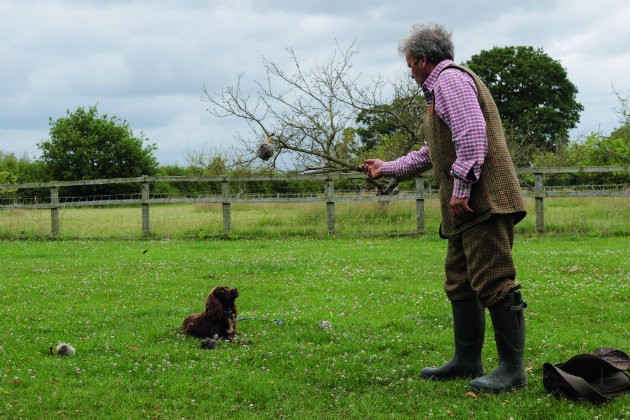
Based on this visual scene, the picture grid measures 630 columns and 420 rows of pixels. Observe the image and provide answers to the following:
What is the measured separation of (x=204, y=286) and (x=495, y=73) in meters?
44.4

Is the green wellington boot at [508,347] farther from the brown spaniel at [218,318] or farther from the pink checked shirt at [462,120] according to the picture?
the brown spaniel at [218,318]

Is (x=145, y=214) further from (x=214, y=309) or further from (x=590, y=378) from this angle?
(x=590, y=378)

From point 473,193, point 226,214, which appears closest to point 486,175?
point 473,193

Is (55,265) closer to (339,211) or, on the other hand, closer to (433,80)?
(339,211)

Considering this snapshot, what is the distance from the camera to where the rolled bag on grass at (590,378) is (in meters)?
3.92

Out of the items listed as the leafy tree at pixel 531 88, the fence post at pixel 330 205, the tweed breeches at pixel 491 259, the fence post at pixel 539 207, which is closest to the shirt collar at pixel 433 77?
the tweed breeches at pixel 491 259

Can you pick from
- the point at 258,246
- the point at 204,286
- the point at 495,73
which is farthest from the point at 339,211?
the point at 495,73

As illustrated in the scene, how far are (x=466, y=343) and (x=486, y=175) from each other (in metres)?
1.23

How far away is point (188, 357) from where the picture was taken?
16.8ft

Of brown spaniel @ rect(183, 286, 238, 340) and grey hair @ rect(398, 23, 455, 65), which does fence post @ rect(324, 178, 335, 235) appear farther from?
grey hair @ rect(398, 23, 455, 65)

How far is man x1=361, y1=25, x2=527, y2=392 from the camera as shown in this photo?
3.94 metres

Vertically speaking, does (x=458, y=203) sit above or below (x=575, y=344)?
above

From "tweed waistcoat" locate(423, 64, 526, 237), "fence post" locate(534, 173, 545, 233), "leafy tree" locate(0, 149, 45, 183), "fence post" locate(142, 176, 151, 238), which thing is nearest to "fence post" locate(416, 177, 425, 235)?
"fence post" locate(534, 173, 545, 233)

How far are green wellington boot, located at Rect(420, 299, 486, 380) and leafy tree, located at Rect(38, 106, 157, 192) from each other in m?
38.8
